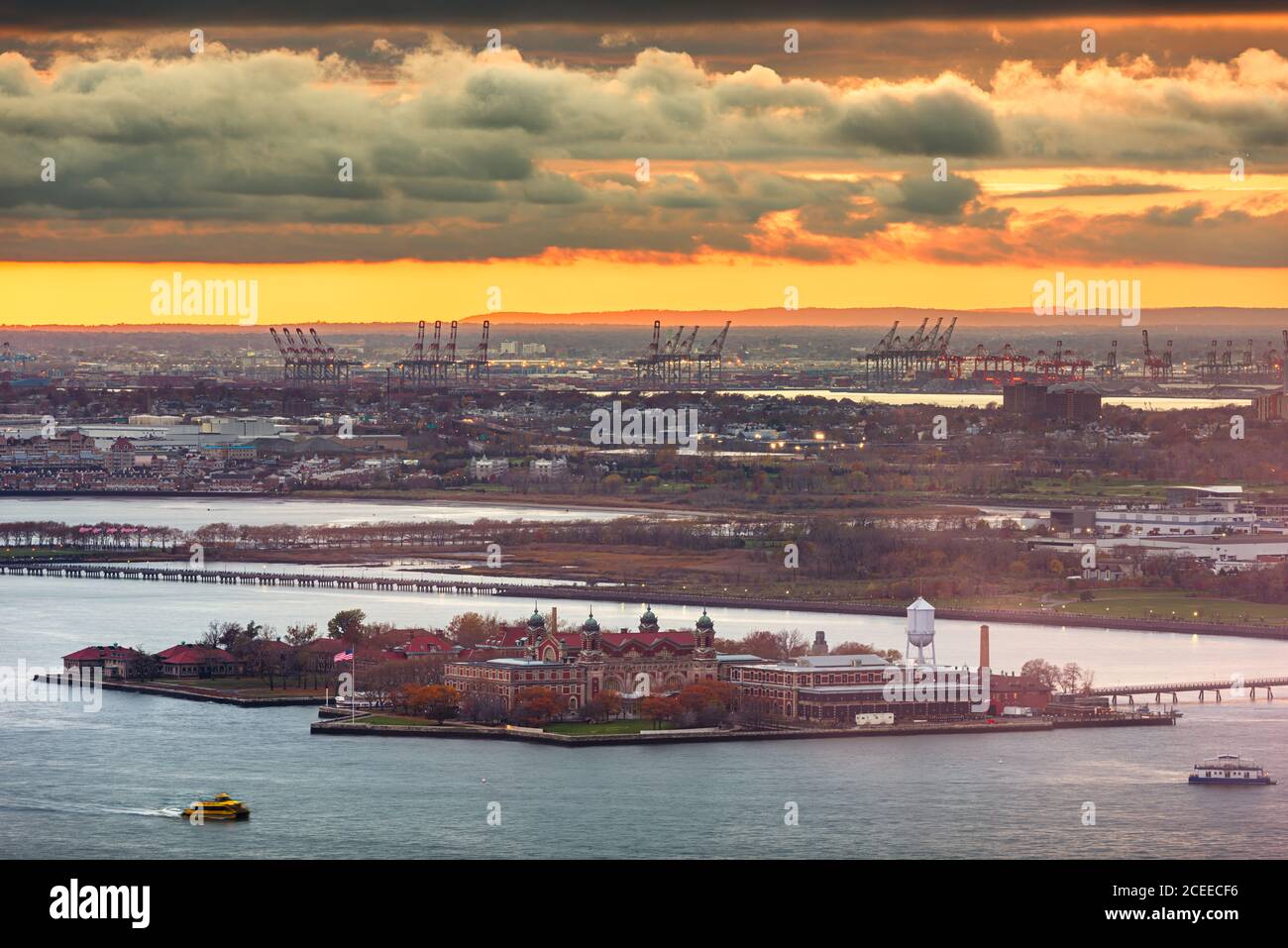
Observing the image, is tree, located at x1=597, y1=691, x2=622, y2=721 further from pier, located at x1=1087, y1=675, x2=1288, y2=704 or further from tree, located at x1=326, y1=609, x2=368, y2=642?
pier, located at x1=1087, y1=675, x2=1288, y2=704

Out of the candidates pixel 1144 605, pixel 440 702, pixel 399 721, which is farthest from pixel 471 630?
pixel 1144 605

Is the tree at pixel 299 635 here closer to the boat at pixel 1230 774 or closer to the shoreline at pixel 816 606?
the shoreline at pixel 816 606

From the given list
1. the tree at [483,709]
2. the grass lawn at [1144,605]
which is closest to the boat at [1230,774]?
the tree at [483,709]

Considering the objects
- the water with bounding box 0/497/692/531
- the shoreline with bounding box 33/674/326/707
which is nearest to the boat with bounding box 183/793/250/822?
the shoreline with bounding box 33/674/326/707
